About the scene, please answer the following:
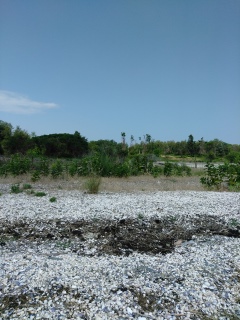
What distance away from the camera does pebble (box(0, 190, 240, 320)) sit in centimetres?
291

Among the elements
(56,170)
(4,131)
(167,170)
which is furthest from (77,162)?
(4,131)

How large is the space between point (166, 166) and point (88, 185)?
6.64 metres

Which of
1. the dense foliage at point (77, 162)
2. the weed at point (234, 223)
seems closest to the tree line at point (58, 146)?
the dense foliage at point (77, 162)

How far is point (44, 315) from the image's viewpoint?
280 centimetres

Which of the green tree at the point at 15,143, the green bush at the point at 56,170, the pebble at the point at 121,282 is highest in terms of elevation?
the green tree at the point at 15,143

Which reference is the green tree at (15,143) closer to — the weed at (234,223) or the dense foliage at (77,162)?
the dense foliage at (77,162)

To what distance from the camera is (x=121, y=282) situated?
3.40 meters

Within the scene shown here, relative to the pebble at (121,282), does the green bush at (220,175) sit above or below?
above

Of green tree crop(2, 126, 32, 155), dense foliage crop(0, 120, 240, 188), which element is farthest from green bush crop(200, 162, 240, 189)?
green tree crop(2, 126, 32, 155)

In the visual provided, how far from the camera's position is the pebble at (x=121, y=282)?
2.91 meters

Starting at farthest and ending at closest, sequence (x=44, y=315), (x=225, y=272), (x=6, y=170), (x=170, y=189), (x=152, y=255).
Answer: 1. (x=6, y=170)
2. (x=170, y=189)
3. (x=152, y=255)
4. (x=225, y=272)
5. (x=44, y=315)

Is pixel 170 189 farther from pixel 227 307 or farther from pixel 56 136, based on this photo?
pixel 56 136

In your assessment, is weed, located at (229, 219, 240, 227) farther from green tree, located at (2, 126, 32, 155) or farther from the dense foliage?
green tree, located at (2, 126, 32, 155)

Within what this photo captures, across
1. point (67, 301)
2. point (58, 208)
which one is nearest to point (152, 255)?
point (67, 301)
